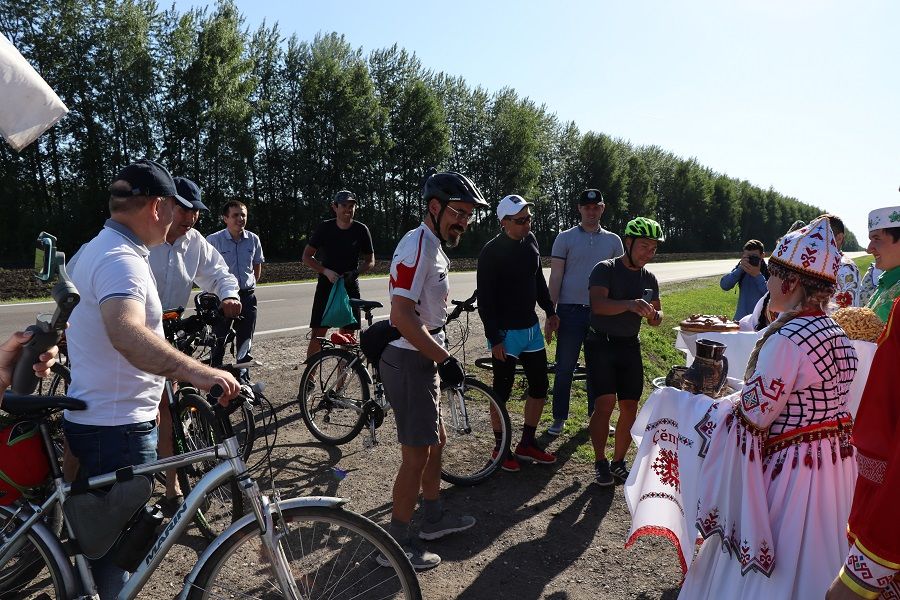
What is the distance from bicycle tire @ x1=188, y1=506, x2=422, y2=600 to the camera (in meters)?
2.42

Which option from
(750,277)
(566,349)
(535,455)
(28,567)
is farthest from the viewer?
(750,277)

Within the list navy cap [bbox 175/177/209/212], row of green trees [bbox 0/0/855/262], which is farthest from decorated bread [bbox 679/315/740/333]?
row of green trees [bbox 0/0/855/262]

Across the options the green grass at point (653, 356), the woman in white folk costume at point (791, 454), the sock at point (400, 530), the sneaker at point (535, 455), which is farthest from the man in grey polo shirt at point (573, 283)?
the woman in white folk costume at point (791, 454)

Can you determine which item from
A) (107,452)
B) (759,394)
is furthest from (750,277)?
(107,452)

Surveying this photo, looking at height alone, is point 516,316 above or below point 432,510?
above

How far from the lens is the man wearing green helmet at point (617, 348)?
483cm

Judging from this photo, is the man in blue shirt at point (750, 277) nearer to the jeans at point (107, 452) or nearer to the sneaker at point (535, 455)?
the sneaker at point (535, 455)

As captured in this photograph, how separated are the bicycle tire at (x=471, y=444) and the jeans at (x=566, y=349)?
93 cm

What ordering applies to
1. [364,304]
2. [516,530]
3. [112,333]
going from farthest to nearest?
[364,304], [516,530], [112,333]

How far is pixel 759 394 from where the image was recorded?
245 centimetres

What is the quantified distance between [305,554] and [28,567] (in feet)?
4.33

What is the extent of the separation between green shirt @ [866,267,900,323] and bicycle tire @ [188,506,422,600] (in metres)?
3.32

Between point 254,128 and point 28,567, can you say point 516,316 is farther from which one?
point 254,128

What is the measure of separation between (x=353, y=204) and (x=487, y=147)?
170 feet
